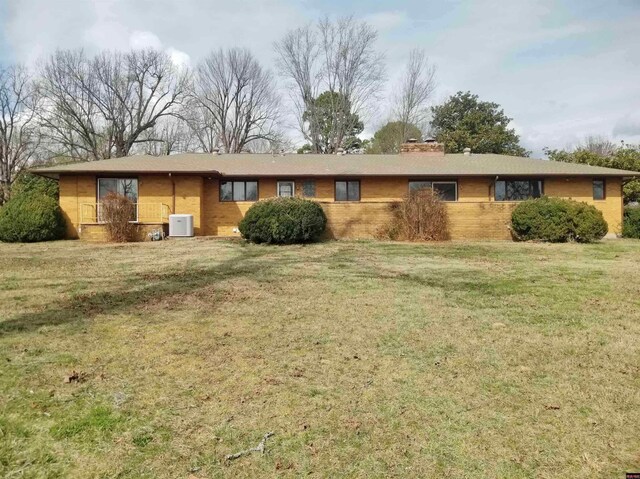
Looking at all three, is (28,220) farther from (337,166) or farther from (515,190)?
(515,190)

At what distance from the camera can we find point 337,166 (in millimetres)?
19203

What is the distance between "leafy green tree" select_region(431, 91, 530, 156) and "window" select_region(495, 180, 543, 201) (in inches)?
717

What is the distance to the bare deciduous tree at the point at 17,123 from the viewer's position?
30844mm

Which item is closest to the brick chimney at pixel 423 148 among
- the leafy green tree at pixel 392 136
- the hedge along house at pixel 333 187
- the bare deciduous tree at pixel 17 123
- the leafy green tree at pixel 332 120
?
the hedge along house at pixel 333 187

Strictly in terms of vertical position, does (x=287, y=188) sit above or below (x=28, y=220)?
above

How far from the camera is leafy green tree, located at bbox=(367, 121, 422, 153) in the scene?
36.0 metres

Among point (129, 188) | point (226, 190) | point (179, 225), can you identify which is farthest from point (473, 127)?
point (129, 188)

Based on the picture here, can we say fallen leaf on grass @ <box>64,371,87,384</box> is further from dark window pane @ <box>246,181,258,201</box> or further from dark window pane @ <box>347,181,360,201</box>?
dark window pane @ <box>347,181,360,201</box>

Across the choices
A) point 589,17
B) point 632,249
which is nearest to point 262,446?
point 589,17

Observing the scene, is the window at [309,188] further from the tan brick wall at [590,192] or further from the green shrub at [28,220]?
the tan brick wall at [590,192]

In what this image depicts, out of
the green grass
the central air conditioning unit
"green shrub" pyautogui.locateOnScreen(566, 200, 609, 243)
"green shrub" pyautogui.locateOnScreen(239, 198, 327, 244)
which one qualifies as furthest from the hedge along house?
the green grass

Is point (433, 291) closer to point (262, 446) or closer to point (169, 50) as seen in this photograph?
point (262, 446)

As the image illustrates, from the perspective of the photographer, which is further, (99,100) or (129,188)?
(99,100)

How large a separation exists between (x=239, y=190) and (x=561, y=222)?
493 inches
